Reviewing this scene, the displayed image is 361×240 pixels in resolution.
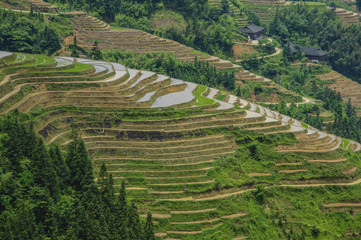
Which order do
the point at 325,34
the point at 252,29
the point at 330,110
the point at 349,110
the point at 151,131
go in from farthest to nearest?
the point at 325,34 → the point at 252,29 → the point at 349,110 → the point at 330,110 → the point at 151,131

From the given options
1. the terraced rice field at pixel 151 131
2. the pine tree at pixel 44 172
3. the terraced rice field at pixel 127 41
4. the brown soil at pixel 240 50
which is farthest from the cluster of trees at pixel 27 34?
the pine tree at pixel 44 172

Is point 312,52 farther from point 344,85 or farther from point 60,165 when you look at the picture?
point 60,165

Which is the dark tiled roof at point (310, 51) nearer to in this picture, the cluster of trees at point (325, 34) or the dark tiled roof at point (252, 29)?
the cluster of trees at point (325, 34)

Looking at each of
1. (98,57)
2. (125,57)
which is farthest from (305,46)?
(98,57)

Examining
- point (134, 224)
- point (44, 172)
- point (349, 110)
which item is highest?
point (44, 172)

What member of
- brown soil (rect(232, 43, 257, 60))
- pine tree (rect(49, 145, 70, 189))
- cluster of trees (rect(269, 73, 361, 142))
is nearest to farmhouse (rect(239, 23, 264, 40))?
brown soil (rect(232, 43, 257, 60))

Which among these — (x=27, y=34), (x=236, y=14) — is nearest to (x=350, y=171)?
(x=27, y=34)

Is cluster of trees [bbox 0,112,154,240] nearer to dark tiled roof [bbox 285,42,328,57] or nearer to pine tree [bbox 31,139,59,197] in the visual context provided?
pine tree [bbox 31,139,59,197]
